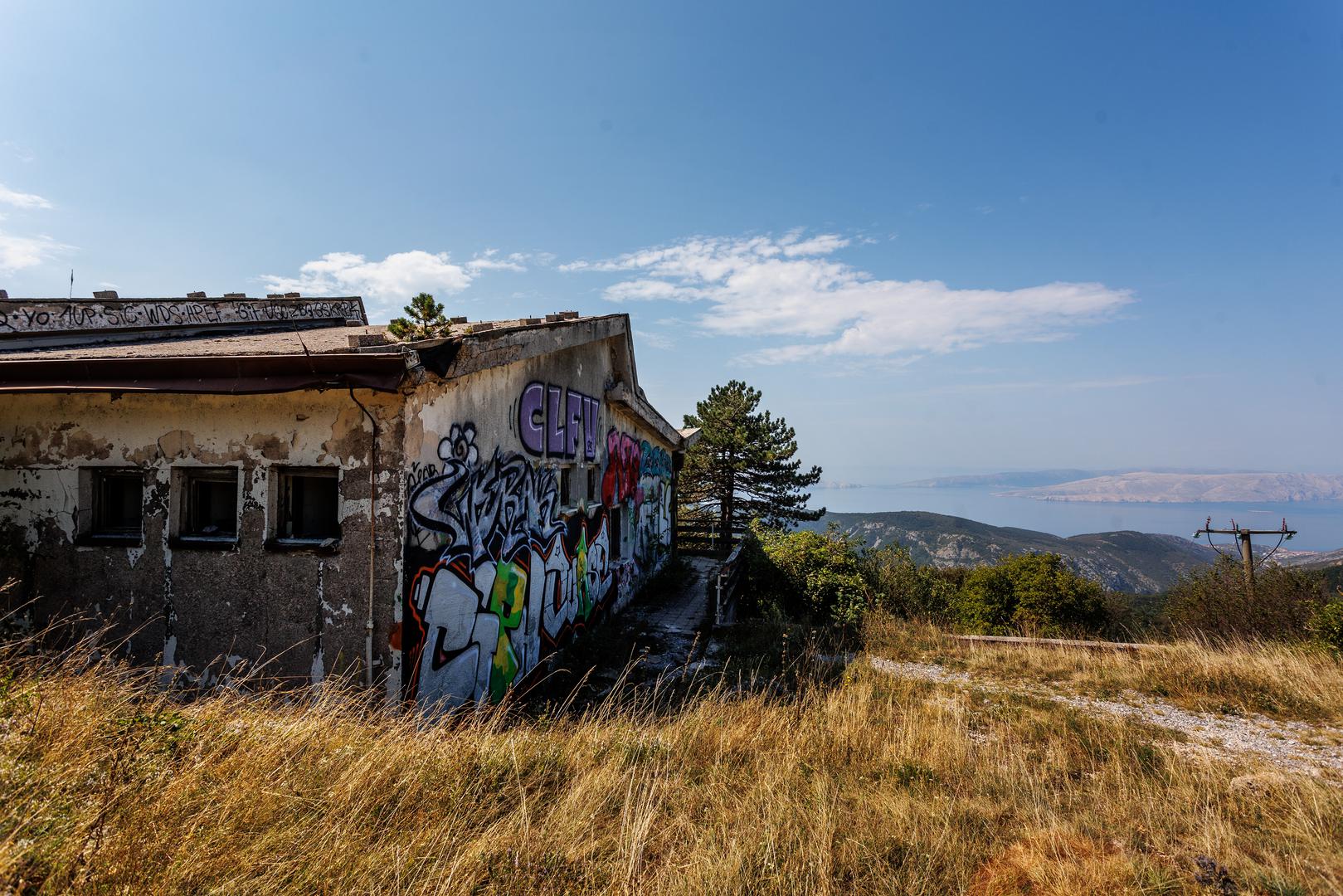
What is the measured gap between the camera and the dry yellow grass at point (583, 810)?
250 cm

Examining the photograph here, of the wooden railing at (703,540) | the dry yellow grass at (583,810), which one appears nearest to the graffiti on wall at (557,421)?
the dry yellow grass at (583,810)

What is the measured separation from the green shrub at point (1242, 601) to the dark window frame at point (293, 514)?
16.6 m

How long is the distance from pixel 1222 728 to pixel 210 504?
10.8 m

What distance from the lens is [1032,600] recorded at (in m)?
13.3

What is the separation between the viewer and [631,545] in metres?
12.7

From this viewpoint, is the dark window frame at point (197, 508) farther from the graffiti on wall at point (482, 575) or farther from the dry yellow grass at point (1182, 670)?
the dry yellow grass at point (1182, 670)

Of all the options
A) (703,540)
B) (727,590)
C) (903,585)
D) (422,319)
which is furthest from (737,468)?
(422,319)

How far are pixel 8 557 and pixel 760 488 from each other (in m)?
25.5

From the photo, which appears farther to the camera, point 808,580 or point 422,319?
point 808,580

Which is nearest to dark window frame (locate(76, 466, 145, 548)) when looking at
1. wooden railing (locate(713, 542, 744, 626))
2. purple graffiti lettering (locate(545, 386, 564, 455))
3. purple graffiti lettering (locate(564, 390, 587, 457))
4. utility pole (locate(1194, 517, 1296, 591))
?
purple graffiti lettering (locate(545, 386, 564, 455))

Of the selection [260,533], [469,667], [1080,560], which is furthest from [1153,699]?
[1080,560]

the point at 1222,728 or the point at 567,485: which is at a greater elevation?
the point at 567,485

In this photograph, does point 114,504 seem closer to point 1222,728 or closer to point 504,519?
point 504,519

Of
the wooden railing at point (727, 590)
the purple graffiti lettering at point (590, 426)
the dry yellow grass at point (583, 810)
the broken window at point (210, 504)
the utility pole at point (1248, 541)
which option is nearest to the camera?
the dry yellow grass at point (583, 810)
